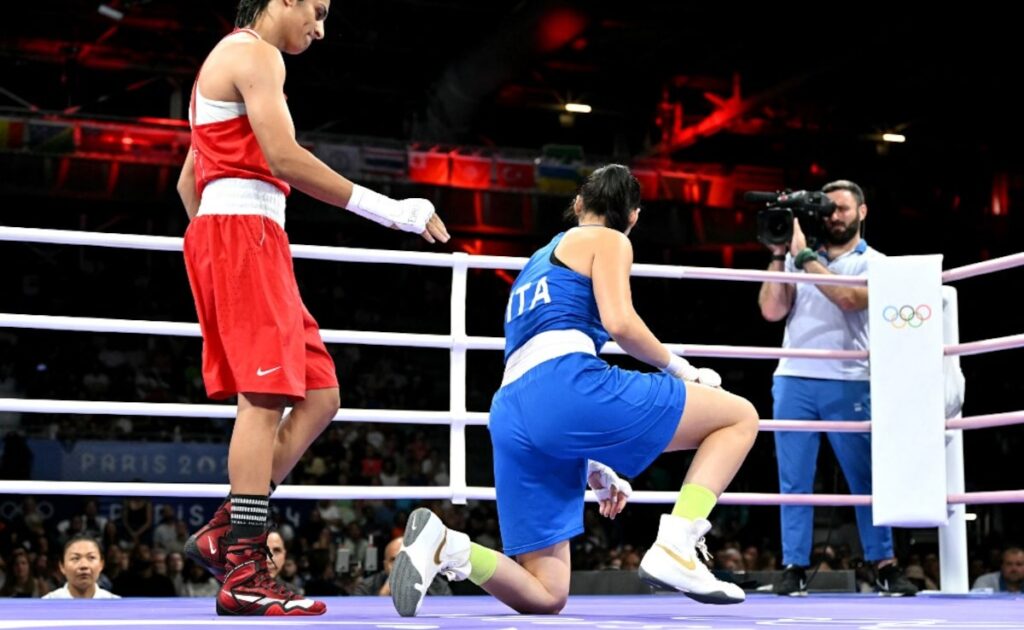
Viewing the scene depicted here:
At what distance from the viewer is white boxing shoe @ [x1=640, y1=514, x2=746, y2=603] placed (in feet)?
7.98

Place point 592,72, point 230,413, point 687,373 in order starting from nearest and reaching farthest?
point 687,373 → point 230,413 → point 592,72

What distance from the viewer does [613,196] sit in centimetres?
263

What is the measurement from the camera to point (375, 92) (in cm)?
1376

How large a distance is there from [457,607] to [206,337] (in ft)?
2.81

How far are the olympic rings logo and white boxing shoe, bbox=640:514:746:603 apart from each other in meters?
1.41

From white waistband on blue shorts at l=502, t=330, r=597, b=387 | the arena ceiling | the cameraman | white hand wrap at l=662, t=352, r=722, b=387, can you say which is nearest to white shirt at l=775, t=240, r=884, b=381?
the cameraman

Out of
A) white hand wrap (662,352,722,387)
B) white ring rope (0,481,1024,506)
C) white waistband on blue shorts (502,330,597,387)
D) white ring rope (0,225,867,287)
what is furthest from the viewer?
white ring rope (0,225,867,287)

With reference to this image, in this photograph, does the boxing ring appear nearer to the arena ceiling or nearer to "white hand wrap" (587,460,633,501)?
"white hand wrap" (587,460,633,501)

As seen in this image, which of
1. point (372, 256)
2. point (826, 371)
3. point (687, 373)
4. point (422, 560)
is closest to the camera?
point (422, 560)

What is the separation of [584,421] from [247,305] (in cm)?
68

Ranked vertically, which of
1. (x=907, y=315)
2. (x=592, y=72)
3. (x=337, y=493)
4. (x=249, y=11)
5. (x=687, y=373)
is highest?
(x=592, y=72)

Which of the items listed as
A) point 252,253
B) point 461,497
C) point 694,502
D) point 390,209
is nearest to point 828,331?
point 461,497

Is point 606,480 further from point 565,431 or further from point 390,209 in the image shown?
point 390,209

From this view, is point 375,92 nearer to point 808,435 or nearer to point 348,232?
point 348,232
